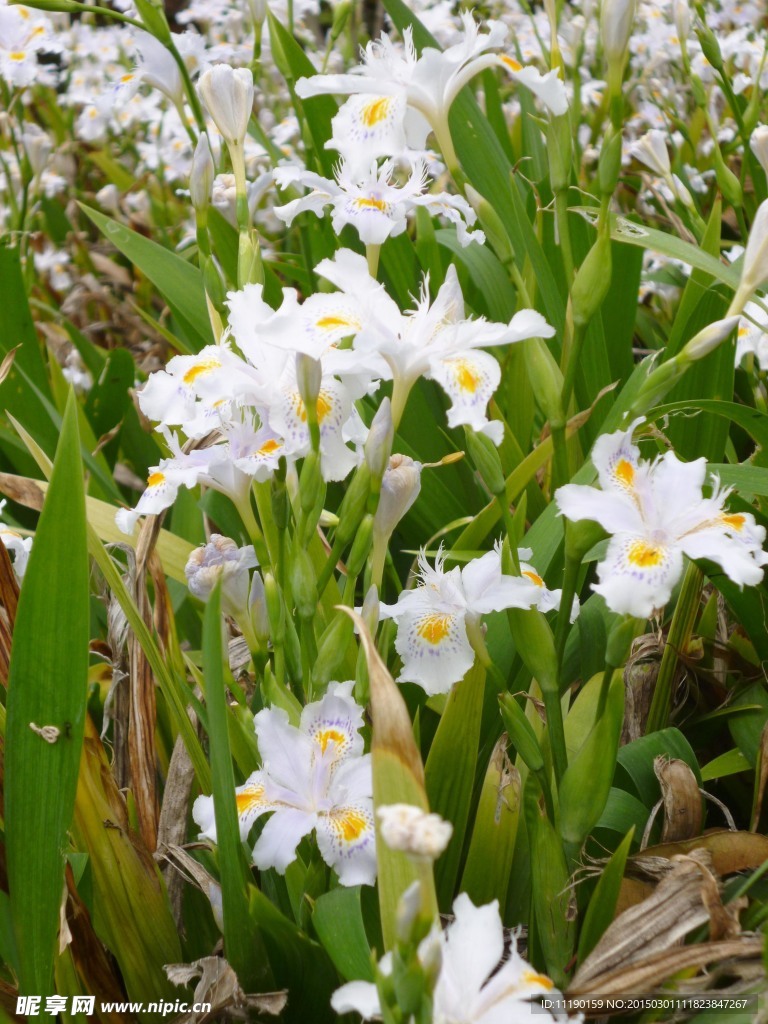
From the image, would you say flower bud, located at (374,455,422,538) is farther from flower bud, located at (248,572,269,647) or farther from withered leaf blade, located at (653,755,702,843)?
withered leaf blade, located at (653,755,702,843)

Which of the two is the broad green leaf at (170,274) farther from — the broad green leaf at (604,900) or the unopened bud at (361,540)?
the broad green leaf at (604,900)

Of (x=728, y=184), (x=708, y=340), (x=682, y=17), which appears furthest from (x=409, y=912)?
(x=682, y=17)

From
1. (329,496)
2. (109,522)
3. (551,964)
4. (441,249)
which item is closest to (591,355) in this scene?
(329,496)

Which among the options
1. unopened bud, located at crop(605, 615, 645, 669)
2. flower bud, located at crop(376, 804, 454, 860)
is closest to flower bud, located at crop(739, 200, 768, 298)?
unopened bud, located at crop(605, 615, 645, 669)

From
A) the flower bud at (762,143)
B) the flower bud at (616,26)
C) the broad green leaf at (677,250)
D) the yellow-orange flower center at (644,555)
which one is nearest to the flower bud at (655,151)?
the flower bud at (762,143)

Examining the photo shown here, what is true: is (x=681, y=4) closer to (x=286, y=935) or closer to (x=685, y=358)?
(x=685, y=358)

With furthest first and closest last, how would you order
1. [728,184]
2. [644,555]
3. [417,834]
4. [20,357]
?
[20,357] → [728,184] → [644,555] → [417,834]

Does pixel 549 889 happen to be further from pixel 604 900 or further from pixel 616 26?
pixel 616 26
